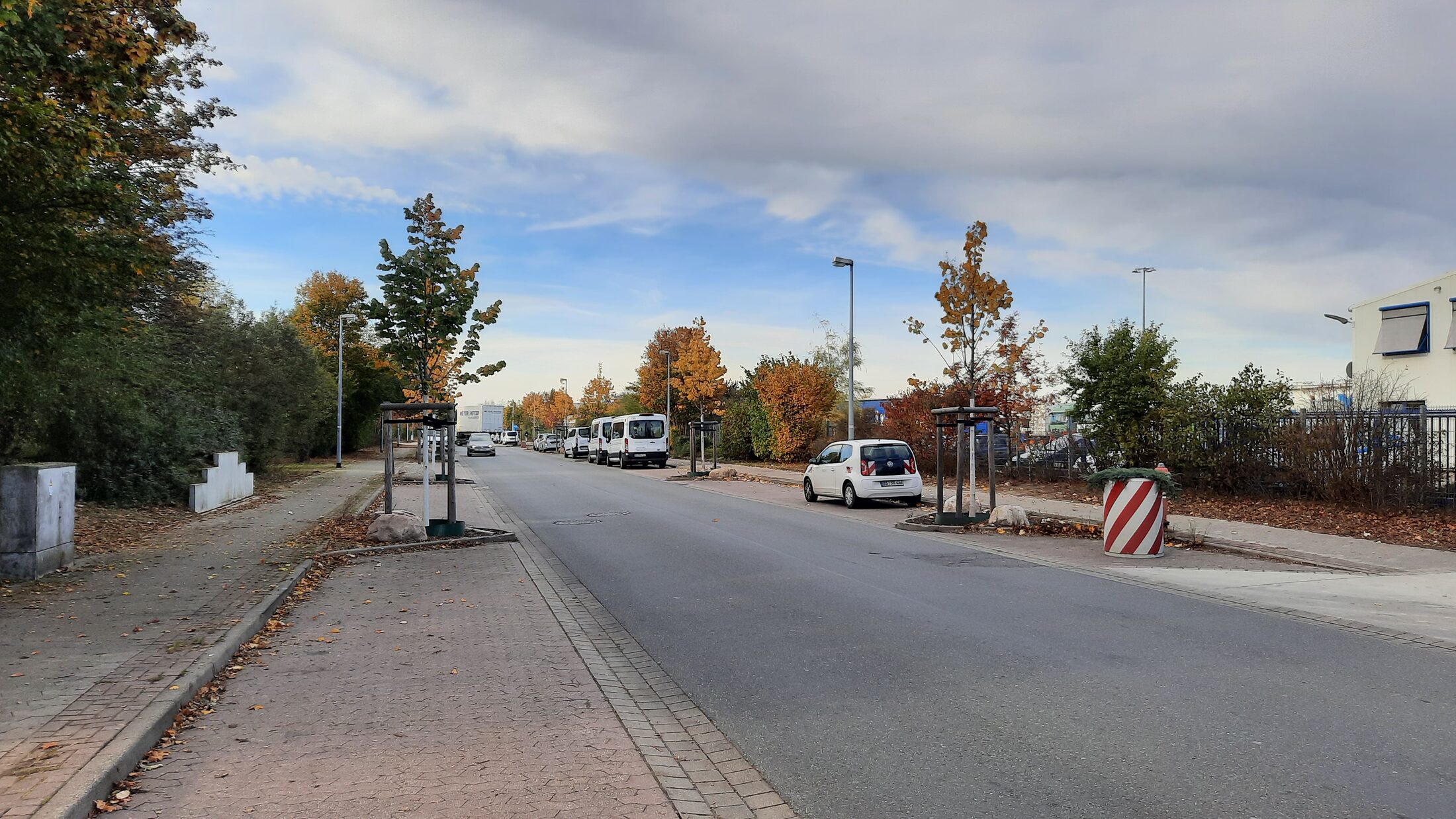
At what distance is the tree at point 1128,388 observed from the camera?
19.2 meters

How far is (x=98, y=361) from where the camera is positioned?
45.4ft

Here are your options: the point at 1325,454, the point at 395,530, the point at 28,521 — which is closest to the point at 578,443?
the point at 395,530

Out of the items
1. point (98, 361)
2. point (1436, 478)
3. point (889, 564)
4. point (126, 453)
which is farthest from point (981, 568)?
point (126, 453)

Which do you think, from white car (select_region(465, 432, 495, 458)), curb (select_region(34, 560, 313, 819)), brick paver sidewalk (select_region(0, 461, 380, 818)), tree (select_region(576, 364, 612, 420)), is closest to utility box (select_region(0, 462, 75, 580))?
brick paver sidewalk (select_region(0, 461, 380, 818))

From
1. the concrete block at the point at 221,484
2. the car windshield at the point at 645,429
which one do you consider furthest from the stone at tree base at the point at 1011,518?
the car windshield at the point at 645,429

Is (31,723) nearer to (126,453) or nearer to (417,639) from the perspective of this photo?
(417,639)

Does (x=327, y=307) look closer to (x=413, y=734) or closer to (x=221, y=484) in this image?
(x=221, y=484)

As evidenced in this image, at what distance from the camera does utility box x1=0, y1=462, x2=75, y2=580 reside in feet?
30.5

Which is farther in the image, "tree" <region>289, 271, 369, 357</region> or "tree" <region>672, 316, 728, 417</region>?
"tree" <region>289, 271, 369, 357</region>

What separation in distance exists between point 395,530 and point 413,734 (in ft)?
29.1

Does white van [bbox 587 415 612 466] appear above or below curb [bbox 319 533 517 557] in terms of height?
above

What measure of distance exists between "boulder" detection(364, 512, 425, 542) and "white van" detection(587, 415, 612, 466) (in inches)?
1231

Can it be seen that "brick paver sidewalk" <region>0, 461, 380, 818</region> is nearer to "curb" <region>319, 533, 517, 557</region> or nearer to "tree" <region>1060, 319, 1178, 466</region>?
"curb" <region>319, 533, 517, 557</region>

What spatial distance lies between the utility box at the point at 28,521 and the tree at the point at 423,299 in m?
14.3
